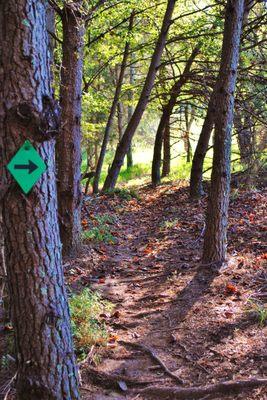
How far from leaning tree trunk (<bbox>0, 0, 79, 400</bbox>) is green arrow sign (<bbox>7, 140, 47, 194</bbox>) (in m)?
0.04

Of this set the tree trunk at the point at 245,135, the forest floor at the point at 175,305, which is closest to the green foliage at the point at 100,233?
the forest floor at the point at 175,305

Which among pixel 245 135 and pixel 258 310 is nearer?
pixel 258 310

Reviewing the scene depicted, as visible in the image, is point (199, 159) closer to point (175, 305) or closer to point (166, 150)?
point (166, 150)

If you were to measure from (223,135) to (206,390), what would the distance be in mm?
3805

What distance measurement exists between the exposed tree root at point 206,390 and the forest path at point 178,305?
8 centimetres

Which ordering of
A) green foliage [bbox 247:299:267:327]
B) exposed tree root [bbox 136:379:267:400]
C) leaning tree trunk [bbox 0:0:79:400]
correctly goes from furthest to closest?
green foliage [bbox 247:299:267:327]
exposed tree root [bbox 136:379:267:400]
leaning tree trunk [bbox 0:0:79:400]

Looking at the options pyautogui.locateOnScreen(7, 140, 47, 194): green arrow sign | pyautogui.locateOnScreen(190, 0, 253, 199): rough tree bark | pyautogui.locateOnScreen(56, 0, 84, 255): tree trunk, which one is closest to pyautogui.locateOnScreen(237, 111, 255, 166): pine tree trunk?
pyautogui.locateOnScreen(190, 0, 253, 199): rough tree bark

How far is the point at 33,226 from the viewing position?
3.23 meters

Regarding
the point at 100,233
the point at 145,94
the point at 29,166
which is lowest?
the point at 100,233

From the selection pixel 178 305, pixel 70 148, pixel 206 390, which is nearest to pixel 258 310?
pixel 178 305

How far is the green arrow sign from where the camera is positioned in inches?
122

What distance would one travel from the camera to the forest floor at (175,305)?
14.0ft

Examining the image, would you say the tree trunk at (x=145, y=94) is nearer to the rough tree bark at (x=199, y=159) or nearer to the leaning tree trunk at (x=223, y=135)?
the rough tree bark at (x=199, y=159)

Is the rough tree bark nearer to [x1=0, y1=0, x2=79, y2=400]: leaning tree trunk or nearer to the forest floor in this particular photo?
the forest floor
